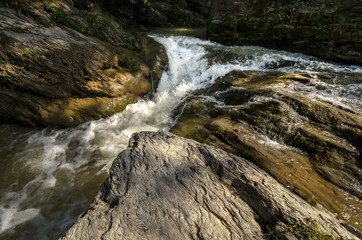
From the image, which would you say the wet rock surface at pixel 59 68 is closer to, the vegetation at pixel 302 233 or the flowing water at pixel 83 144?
the flowing water at pixel 83 144

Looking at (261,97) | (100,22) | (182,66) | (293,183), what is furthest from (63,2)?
(293,183)

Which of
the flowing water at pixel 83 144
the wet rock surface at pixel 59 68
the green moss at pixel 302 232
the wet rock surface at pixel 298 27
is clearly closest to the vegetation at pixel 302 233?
the green moss at pixel 302 232

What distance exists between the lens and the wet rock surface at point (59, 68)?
5266 mm

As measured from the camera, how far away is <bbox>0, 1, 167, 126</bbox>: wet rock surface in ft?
17.3

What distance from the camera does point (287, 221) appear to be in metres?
2.18

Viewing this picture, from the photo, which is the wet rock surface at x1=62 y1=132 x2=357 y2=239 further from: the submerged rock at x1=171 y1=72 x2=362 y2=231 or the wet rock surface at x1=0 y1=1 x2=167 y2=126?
the wet rock surface at x1=0 y1=1 x2=167 y2=126

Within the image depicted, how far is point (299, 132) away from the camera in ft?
12.2

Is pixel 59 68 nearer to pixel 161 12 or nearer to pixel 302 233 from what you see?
pixel 302 233

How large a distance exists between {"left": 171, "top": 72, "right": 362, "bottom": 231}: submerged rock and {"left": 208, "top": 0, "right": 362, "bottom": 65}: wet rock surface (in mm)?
2540

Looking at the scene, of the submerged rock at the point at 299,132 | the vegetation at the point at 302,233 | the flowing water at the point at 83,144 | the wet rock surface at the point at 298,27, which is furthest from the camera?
the wet rock surface at the point at 298,27

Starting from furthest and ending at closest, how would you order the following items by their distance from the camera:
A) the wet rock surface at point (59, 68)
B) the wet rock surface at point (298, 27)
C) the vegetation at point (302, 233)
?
1. the wet rock surface at point (298, 27)
2. the wet rock surface at point (59, 68)
3. the vegetation at point (302, 233)

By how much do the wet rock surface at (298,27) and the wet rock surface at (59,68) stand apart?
237 inches

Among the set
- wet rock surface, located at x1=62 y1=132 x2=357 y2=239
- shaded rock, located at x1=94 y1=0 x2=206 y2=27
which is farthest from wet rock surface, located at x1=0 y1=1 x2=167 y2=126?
shaded rock, located at x1=94 y1=0 x2=206 y2=27

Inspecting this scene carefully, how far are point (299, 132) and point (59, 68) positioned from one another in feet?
21.6
